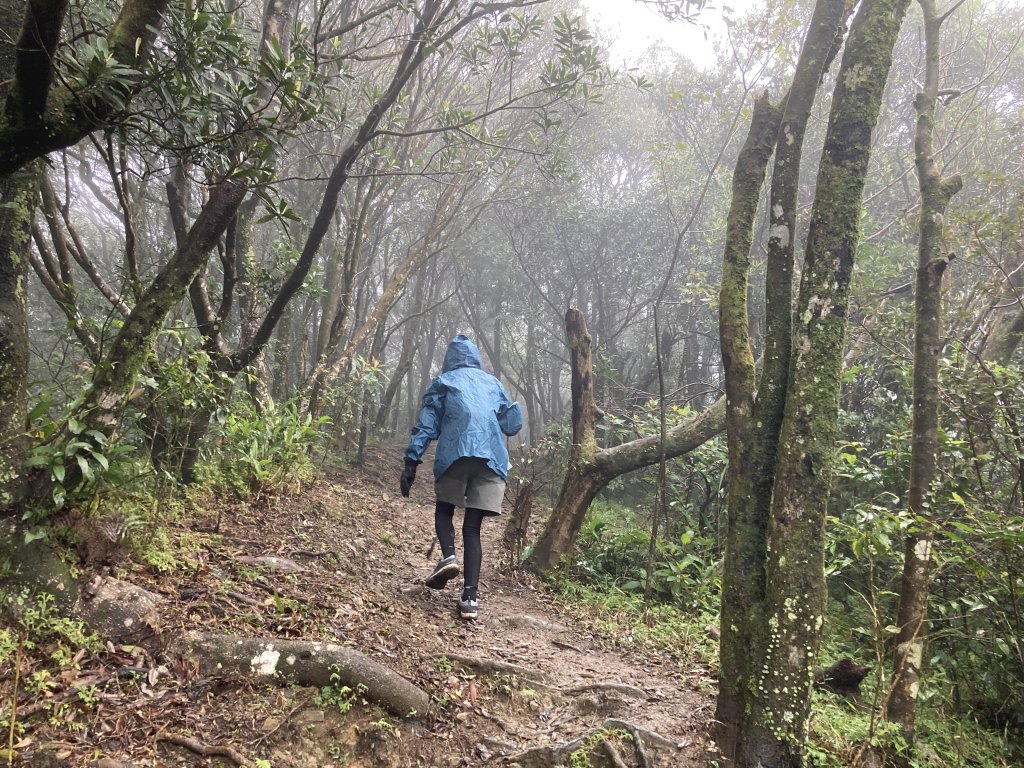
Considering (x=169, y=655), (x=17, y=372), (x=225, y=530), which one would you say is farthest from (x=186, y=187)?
(x=169, y=655)

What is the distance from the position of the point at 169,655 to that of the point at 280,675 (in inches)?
21.1

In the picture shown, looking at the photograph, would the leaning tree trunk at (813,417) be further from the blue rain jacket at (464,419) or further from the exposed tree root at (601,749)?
the blue rain jacket at (464,419)

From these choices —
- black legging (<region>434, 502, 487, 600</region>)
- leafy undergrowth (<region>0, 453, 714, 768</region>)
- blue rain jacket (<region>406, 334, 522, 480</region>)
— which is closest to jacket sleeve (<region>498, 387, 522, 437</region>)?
blue rain jacket (<region>406, 334, 522, 480</region>)

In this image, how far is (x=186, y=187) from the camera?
16.4 feet

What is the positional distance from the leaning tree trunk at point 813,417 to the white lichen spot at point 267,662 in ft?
7.67

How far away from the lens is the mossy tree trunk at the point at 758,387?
304cm

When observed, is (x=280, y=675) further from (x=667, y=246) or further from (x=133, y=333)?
(x=667, y=246)

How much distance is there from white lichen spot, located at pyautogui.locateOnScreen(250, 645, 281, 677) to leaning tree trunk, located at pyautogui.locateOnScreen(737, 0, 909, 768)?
2.34 meters

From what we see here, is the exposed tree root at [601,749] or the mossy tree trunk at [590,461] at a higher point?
the mossy tree trunk at [590,461]

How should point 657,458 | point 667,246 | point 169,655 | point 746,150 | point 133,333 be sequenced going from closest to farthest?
point 169,655 < point 133,333 < point 746,150 < point 657,458 < point 667,246

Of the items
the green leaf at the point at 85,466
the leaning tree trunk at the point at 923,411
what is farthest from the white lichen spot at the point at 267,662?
the leaning tree trunk at the point at 923,411

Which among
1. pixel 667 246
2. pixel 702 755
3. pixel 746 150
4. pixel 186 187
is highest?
pixel 667 246

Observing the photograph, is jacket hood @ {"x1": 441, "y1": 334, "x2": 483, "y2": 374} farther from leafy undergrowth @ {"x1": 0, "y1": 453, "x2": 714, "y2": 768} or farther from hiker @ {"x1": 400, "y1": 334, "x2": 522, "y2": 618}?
leafy undergrowth @ {"x1": 0, "y1": 453, "x2": 714, "y2": 768}

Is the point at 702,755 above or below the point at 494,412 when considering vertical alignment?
below
